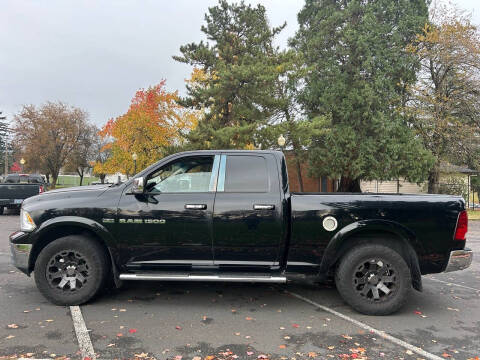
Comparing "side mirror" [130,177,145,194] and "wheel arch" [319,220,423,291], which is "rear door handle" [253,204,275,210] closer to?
"wheel arch" [319,220,423,291]

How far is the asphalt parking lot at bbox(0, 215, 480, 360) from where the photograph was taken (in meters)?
3.59

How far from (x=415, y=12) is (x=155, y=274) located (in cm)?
2902

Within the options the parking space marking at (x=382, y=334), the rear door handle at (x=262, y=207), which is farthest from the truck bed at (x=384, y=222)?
the parking space marking at (x=382, y=334)

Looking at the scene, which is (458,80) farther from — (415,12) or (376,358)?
(376,358)

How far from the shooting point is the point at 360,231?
15.3 ft

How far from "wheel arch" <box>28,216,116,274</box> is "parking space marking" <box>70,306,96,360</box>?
69cm

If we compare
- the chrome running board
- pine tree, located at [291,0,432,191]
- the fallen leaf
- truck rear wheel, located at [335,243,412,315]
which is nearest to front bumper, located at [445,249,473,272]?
truck rear wheel, located at [335,243,412,315]

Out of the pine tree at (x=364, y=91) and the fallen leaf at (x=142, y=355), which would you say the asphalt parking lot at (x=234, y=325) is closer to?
the fallen leaf at (x=142, y=355)

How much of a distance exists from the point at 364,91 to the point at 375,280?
22.1 meters

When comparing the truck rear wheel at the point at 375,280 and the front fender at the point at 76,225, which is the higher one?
the front fender at the point at 76,225

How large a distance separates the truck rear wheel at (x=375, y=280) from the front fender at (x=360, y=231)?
7.6 inches

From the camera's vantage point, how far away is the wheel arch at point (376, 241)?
4.57 meters

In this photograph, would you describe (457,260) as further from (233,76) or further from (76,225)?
(233,76)

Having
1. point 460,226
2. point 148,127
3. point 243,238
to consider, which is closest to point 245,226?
point 243,238
